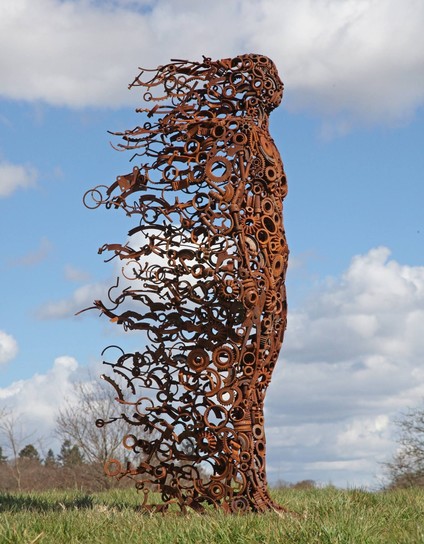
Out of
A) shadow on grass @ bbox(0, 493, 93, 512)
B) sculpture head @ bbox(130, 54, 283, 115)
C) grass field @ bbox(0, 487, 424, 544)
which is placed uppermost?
sculpture head @ bbox(130, 54, 283, 115)

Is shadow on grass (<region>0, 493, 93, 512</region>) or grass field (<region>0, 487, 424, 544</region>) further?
shadow on grass (<region>0, 493, 93, 512</region>)

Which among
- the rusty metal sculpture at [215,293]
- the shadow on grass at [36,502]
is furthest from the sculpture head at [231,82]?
the shadow on grass at [36,502]

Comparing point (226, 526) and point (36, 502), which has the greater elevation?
point (36, 502)

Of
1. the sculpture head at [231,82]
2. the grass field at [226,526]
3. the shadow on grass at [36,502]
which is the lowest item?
the grass field at [226,526]

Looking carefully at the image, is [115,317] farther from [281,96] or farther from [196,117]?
[281,96]

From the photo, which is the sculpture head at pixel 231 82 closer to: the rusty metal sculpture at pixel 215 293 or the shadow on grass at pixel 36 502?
the rusty metal sculpture at pixel 215 293

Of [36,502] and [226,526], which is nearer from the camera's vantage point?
[226,526]

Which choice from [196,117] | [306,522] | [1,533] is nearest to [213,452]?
[306,522]

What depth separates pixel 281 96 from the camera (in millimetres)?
7934

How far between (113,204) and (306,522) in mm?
3309

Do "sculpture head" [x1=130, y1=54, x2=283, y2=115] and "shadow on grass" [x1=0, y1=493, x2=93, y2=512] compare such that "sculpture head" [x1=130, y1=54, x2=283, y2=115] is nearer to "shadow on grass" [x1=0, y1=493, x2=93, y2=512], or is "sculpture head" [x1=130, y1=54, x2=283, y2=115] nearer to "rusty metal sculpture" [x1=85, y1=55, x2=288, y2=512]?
"rusty metal sculpture" [x1=85, y1=55, x2=288, y2=512]

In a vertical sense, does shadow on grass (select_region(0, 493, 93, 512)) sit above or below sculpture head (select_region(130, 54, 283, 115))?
below

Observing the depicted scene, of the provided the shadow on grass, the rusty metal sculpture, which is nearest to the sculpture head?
the rusty metal sculpture

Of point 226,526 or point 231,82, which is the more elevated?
point 231,82
